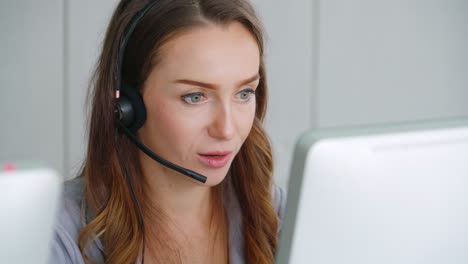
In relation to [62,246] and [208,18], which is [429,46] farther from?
[62,246]

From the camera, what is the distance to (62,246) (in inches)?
51.3

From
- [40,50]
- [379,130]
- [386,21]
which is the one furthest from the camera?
[386,21]

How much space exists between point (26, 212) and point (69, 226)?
2.42 feet

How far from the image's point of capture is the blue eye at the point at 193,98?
1303 millimetres

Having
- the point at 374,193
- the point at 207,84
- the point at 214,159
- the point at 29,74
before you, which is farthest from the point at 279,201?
the point at 29,74

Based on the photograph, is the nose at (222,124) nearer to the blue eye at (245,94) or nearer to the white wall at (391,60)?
the blue eye at (245,94)

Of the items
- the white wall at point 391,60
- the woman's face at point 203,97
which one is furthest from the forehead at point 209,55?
the white wall at point 391,60

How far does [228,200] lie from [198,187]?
0.13 m

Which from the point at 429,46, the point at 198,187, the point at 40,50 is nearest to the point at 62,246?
the point at 198,187

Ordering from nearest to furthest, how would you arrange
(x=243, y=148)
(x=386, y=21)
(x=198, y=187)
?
1. (x=198, y=187)
2. (x=243, y=148)
3. (x=386, y=21)

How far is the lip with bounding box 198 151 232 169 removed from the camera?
132cm

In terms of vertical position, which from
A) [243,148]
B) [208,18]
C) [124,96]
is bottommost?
[243,148]

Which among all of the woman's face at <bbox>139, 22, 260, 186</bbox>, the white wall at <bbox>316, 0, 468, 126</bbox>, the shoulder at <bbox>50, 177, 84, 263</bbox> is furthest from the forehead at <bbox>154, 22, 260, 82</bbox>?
the white wall at <bbox>316, 0, 468, 126</bbox>

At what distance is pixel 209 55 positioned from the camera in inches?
51.3
